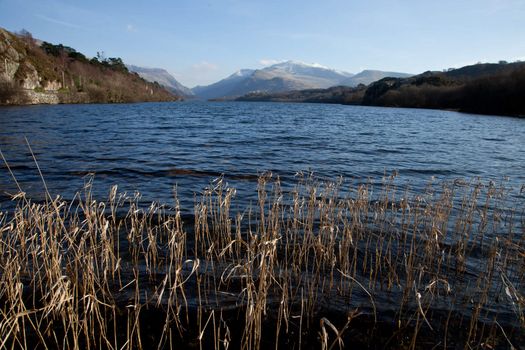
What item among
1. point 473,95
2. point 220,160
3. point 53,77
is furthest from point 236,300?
point 53,77

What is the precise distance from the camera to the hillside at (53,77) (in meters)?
77.4

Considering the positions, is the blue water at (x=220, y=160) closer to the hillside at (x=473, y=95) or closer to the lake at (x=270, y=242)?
the lake at (x=270, y=242)

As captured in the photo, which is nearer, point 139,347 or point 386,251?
point 139,347

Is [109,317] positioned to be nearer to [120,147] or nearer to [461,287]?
[461,287]

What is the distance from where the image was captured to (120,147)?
2491cm

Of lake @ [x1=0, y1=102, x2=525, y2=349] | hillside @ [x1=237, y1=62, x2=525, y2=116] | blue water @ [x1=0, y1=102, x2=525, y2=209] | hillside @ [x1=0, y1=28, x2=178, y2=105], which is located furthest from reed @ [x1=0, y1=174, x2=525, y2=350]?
hillside @ [x1=237, y1=62, x2=525, y2=116]

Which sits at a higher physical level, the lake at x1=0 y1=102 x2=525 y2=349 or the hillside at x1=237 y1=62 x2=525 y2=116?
the hillside at x1=237 y1=62 x2=525 y2=116

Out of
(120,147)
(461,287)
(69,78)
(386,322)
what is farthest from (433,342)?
(69,78)

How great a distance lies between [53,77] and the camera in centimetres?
9806

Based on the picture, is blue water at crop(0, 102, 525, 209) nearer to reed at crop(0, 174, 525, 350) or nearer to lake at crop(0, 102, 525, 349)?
lake at crop(0, 102, 525, 349)

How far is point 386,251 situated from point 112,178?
12571 millimetres

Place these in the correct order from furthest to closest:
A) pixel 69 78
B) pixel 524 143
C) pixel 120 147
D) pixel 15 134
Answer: pixel 69 78 < pixel 524 143 < pixel 15 134 < pixel 120 147

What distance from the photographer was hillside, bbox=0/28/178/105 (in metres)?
77.4

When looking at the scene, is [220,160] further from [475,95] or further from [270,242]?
[475,95]
